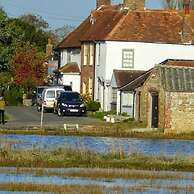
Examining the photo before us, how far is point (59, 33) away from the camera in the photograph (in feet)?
553

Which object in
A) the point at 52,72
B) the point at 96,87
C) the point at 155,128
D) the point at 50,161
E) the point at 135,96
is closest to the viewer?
the point at 50,161

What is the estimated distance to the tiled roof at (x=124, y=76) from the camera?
7675 cm

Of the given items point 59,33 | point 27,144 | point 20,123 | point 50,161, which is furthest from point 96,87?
point 59,33

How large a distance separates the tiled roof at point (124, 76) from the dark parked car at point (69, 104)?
5.14 meters

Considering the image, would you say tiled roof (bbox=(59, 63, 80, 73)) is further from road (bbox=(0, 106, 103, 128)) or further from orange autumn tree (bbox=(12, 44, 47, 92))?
road (bbox=(0, 106, 103, 128))

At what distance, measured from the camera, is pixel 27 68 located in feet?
336

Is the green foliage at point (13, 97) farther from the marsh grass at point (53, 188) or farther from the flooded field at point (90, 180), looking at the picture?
the marsh grass at point (53, 188)

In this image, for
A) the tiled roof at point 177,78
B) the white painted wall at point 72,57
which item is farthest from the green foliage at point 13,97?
the tiled roof at point 177,78

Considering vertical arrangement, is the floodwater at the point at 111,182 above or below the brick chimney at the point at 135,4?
below

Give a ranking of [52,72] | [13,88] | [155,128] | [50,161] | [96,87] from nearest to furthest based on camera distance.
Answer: [50,161] → [155,128] → [96,87] → [13,88] → [52,72]

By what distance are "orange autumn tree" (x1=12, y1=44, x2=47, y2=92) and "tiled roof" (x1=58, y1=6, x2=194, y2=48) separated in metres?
16.0

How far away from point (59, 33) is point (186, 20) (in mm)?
87003

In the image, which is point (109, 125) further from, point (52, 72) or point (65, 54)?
point (52, 72)

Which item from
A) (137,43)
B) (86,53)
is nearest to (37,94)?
(86,53)
